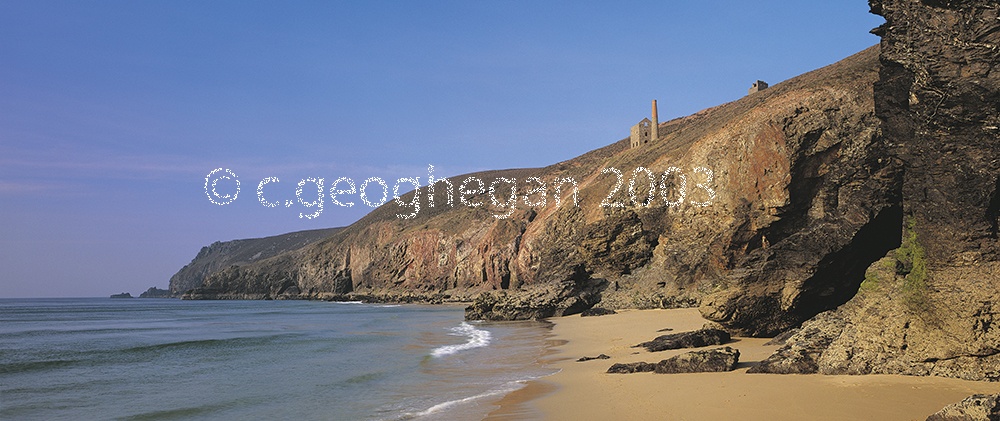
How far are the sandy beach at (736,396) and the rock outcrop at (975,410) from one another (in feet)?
2.22

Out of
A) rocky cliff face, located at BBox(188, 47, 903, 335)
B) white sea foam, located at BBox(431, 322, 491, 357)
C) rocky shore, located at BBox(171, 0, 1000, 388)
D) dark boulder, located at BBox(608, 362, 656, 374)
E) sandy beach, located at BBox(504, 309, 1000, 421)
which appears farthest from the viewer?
white sea foam, located at BBox(431, 322, 491, 357)

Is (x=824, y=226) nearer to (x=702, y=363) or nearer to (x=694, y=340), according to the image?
(x=694, y=340)

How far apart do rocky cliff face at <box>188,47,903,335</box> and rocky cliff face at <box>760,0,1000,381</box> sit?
1037mm

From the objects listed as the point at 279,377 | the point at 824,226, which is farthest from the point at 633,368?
the point at 279,377

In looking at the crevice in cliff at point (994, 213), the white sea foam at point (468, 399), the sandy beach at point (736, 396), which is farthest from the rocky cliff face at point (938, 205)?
the white sea foam at point (468, 399)

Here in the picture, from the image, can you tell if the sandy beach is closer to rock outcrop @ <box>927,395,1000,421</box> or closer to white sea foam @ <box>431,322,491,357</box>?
rock outcrop @ <box>927,395,1000,421</box>

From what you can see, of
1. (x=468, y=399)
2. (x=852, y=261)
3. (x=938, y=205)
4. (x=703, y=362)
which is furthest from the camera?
(x=852, y=261)

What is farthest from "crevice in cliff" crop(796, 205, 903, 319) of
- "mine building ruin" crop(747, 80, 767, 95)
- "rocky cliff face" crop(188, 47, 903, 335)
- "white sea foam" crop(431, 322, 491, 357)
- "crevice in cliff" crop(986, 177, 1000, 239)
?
"mine building ruin" crop(747, 80, 767, 95)

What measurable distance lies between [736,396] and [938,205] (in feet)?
14.8

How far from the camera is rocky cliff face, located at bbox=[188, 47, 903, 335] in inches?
521

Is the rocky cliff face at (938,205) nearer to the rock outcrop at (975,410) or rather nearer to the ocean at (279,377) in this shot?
the rock outcrop at (975,410)

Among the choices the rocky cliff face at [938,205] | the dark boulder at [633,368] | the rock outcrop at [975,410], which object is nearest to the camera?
the rock outcrop at [975,410]

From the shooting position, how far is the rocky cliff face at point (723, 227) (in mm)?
13242

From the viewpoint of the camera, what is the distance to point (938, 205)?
340 inches
